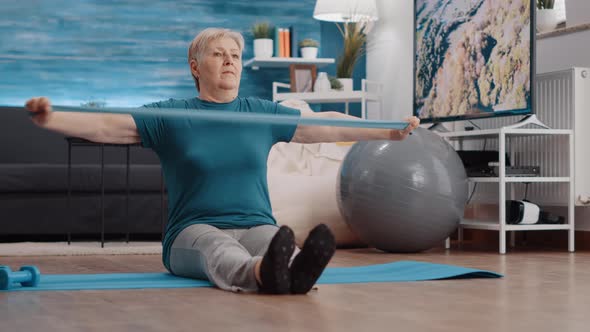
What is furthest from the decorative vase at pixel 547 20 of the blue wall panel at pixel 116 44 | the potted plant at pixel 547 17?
the blue wall panel at pixel 116 44

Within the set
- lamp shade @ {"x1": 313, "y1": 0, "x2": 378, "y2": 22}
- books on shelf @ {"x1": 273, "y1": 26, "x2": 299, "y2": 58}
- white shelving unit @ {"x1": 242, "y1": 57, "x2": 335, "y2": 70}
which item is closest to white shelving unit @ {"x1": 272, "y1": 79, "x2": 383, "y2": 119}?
white shelving unit @ {"x1": 242, "y1": 57, "x2": 335, "y2": 70}

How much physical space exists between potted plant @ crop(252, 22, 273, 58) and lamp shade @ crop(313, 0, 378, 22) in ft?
1.53

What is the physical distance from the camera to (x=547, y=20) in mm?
4934

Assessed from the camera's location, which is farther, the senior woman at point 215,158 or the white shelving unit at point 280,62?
the white shelving unit at point 280,62

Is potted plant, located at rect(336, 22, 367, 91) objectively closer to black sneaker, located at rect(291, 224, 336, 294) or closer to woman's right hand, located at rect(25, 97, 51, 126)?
black sneaker, located at rect(291, 224, 336, 294)

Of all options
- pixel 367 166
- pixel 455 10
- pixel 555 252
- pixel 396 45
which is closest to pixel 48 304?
pixel 367 166

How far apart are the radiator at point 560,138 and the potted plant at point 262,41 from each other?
7.67ft

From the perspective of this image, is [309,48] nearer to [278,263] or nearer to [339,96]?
[339,96]

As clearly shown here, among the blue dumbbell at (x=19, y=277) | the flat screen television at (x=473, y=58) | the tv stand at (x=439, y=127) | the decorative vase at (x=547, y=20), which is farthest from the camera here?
the tv stand at (x=439, y=127)

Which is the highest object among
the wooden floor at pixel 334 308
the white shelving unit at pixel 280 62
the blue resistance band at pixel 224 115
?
the white shelving unit at pixel 280 62

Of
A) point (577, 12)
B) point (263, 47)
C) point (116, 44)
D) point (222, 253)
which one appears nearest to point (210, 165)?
point (222, 253)

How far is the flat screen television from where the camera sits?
14.3 ft

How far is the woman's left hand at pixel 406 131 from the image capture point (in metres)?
2.66

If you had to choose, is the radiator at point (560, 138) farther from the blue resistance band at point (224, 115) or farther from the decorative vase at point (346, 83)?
the blue resistance band at point (224, 115)
